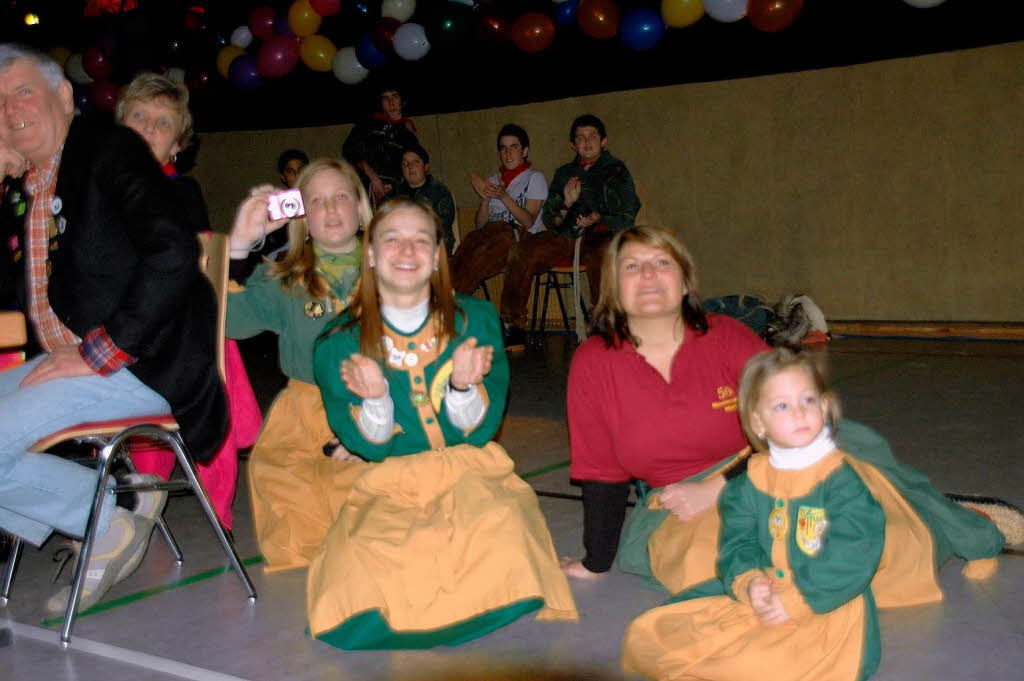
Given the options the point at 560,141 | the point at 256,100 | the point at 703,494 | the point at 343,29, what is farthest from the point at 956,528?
the point at 256,100

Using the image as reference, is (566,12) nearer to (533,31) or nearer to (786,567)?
(533,31)

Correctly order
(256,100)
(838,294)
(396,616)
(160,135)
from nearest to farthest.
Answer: (396,616), (160,135), (838,294), (256,100)

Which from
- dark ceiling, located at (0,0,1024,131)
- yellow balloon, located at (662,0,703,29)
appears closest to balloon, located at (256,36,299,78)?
dark ceiling, located at (0,0,1024,131)

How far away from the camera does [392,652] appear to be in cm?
236

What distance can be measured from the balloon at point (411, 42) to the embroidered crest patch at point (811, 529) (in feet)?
20.1

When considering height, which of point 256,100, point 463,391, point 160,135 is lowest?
point 463,391

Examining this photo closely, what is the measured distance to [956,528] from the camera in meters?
2.55

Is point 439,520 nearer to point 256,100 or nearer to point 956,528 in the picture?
point 956,528

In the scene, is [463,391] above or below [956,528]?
above

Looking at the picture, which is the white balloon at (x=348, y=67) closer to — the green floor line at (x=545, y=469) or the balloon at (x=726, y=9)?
the balloon at (x=726, y=9)

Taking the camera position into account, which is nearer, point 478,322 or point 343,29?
point 478,322

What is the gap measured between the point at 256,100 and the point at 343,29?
178 centimetres

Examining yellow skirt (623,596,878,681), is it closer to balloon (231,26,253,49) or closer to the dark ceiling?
the dark ceiling

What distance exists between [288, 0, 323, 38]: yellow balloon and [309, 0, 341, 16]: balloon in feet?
0.15
